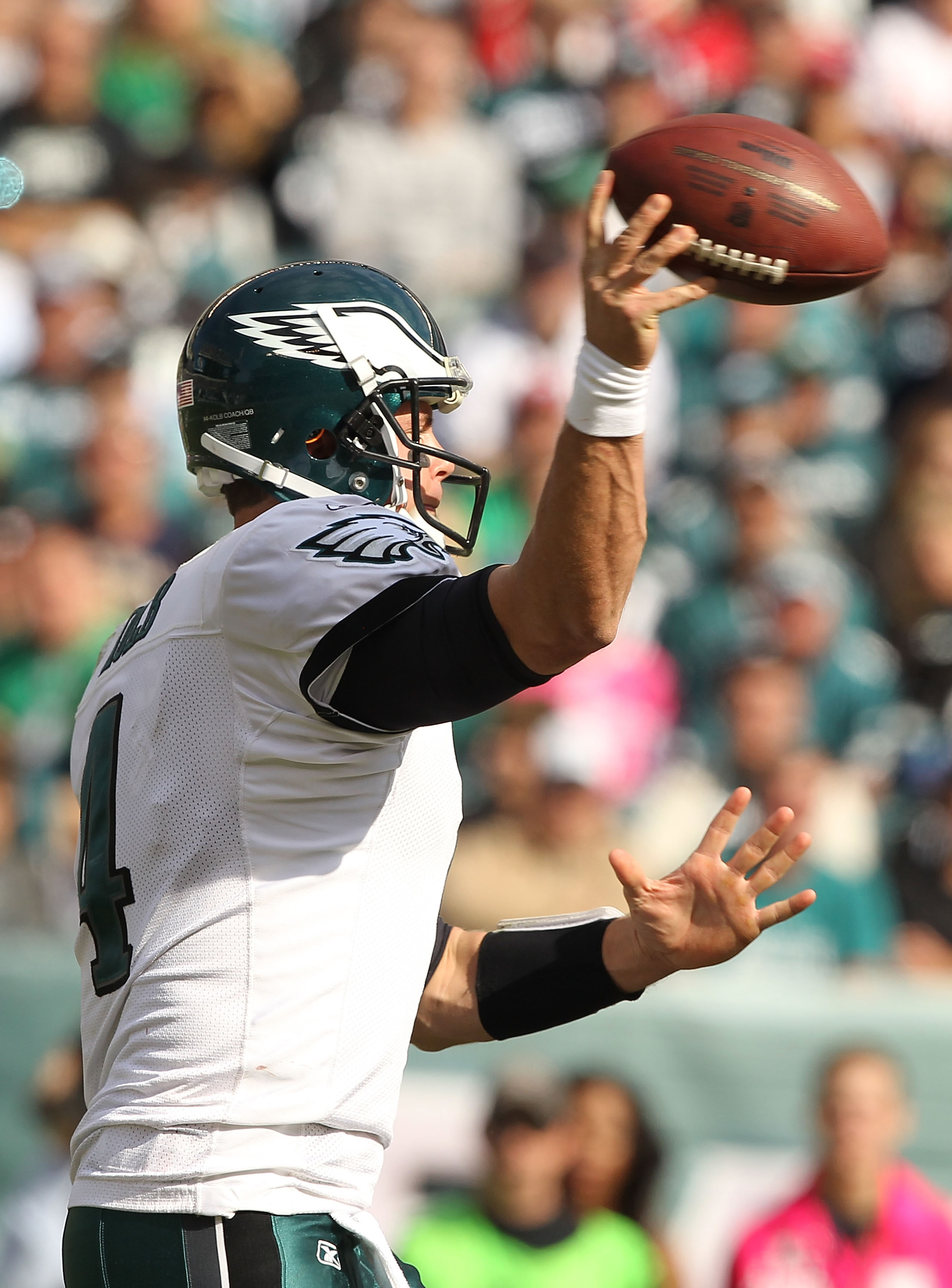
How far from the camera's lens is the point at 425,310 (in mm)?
2902

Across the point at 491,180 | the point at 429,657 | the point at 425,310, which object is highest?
the point at 425,310

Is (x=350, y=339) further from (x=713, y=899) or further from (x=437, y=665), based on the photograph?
(x=713, y=899)

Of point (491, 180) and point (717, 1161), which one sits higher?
point (491, 180)

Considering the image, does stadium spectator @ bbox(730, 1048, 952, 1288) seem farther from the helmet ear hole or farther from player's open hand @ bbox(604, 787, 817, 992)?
the helmet ear hole

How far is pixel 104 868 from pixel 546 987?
0.84 meters

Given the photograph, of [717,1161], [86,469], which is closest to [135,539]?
[86,469]

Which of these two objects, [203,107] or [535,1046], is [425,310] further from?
[203,107]

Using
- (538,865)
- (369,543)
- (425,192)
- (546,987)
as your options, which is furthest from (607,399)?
(425,192)

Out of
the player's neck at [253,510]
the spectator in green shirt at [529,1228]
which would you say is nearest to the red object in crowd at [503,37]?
the spectator in green shirt at [529,1228]

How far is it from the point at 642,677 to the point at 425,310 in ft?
12.8

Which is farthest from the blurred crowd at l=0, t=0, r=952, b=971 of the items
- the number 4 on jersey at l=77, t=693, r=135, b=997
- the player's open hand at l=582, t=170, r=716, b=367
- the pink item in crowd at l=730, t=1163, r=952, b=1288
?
the player's open hand at l=582, t=170, r=716, b=367

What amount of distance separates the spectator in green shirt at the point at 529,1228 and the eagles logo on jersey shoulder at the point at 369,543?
3.00 m

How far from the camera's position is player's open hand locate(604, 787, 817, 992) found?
9.14 feet

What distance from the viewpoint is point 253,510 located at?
9.05ft
